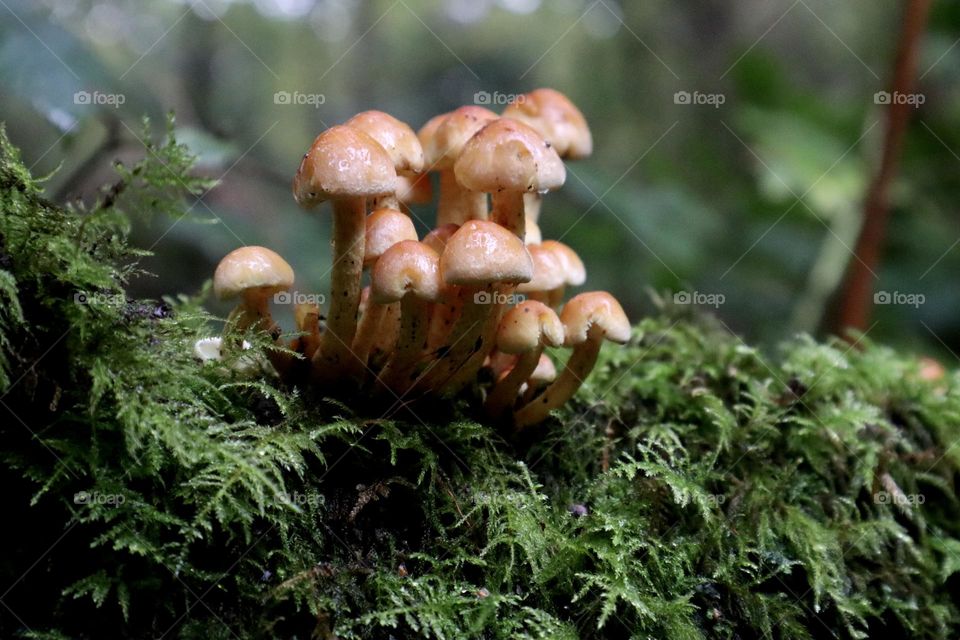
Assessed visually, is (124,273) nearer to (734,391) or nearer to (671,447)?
(671,447)

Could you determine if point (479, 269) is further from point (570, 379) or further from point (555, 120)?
point (555, 120)

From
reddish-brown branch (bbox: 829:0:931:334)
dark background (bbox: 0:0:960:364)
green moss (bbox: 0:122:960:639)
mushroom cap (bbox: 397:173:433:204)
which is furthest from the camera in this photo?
reddish-brown branch (bbox: 829:0:931:334)

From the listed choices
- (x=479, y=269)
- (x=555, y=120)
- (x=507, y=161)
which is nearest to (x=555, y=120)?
(x=555, y=120)

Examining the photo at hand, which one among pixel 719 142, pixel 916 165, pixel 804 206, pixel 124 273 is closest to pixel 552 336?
pixel 124 273

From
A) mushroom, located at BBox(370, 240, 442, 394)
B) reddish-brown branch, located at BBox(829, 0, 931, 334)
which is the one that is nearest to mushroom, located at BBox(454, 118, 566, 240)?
mushroom, located at BBox(370, 240, 442, 394)

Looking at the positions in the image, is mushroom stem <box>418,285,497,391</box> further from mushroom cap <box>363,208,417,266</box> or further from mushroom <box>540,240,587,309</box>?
mushroom <box>540,240,587,309</box>
